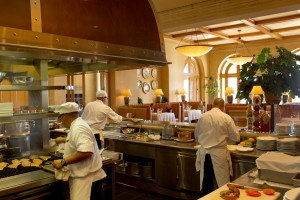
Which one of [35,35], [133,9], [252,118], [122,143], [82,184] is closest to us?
[35,35]

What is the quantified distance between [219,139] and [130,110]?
5.70 meters

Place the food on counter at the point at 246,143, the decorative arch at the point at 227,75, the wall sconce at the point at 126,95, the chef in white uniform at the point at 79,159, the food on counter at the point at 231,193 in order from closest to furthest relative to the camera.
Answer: the food on counter at the point at 231,193, the chef in white uniform at the point at 79,159, the food on counter at the point at 246,143, the wall sconce at the point at 126,95, the decorative arch at the point at 227,75

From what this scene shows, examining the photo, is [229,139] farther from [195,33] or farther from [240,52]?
[240,52]

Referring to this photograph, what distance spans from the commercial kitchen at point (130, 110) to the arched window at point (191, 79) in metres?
5.04

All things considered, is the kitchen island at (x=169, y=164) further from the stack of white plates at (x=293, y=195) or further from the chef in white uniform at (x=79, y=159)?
the stack of white plates at (x=293, y=195)

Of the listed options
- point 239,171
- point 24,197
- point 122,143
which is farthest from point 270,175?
point 122,143

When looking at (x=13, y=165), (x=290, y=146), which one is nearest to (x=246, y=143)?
(x=290, y=146)

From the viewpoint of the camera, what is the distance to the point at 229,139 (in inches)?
138

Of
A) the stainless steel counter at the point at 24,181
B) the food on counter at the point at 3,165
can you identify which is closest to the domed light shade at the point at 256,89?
the stainless steel counter at the point at 24,181

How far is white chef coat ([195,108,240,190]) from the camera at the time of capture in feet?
11.1

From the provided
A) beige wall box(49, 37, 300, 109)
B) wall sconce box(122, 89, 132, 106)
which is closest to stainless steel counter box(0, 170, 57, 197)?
Answer: beige wall box(49, 37, 300, 109)

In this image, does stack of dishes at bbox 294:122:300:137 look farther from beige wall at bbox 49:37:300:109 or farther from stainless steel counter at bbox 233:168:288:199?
beige wall at bbox 49:37:300:109

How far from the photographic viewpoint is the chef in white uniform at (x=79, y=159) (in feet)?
7.29

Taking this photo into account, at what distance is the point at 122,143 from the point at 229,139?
5.94 feet
